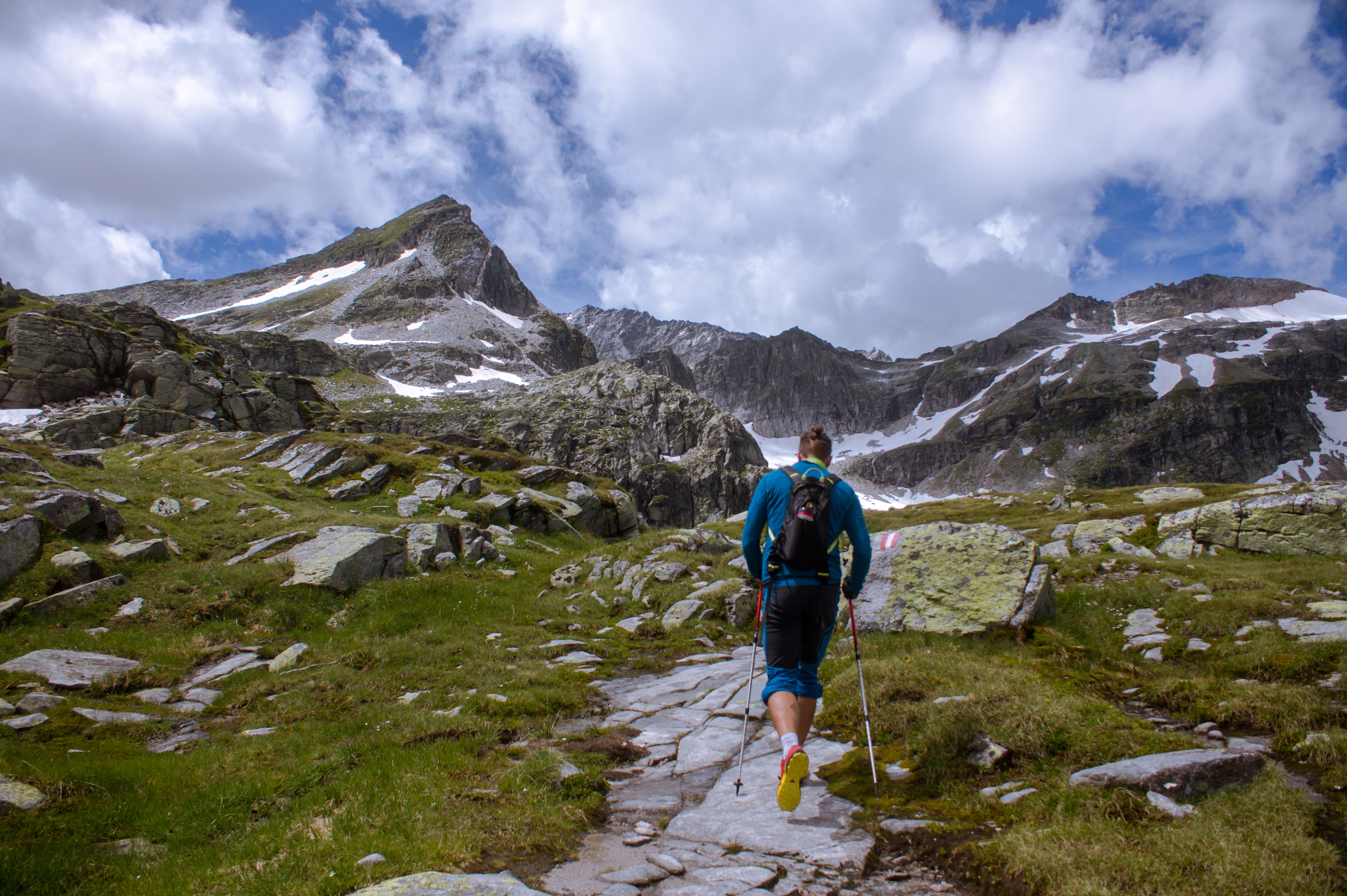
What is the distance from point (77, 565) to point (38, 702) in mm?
7693

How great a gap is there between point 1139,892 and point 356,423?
310 feet

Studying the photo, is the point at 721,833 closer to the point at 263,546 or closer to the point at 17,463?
the point at 263,546

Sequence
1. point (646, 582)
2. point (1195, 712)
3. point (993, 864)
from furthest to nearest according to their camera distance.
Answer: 1. point (646, 582)
2. point (1195, 712)
3. point (993, 864)

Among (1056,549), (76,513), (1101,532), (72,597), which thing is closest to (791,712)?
(72,597)

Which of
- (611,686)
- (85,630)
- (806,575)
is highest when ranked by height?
(806,575)

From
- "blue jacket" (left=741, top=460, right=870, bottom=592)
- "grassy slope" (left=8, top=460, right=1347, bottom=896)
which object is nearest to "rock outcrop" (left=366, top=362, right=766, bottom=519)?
"grassy slope" (left=8, top=460, right=1347, bottom=896)

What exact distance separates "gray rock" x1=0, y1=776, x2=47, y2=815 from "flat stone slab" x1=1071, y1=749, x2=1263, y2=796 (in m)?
11.0

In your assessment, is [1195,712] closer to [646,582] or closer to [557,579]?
[646,582]

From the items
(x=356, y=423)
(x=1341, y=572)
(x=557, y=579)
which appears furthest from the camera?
(x=356, y=423)

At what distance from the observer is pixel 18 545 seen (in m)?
14.9

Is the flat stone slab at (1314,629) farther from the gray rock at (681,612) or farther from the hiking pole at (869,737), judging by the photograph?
the gray rock at (681,612)

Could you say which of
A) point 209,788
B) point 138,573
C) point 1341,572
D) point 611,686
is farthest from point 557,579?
point 1341,572

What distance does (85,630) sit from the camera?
535 inches

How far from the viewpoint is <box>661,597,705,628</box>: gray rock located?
58.0ft
